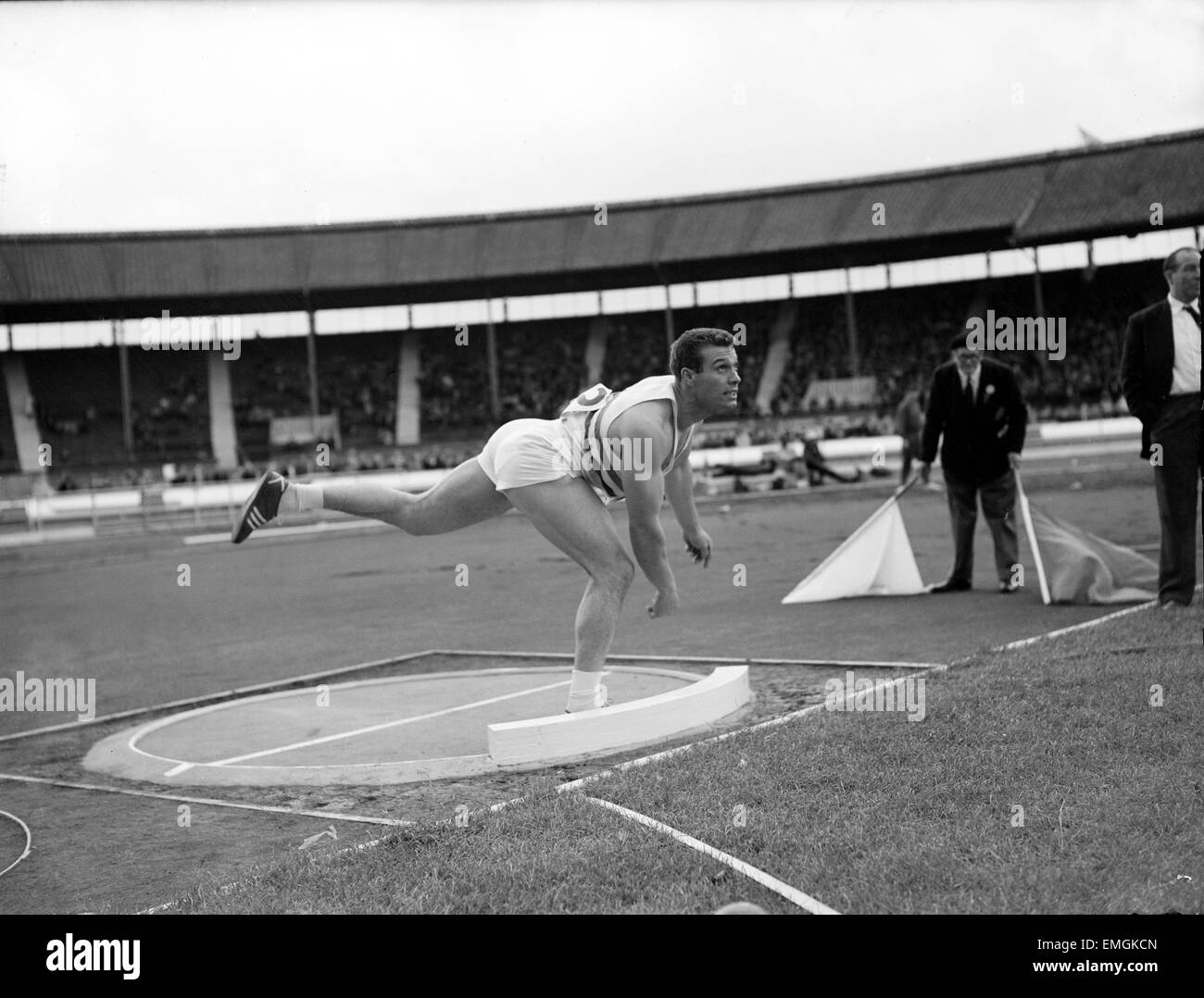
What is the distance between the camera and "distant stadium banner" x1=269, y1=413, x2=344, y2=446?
4825 cm

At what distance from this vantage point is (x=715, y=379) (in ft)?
18.7

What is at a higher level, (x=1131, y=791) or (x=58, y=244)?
(x=58, y=244)

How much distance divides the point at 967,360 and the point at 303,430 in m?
41.1

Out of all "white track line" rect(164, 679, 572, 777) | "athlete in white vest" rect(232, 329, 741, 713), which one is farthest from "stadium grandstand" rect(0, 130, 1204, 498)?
"athlete in white vest" rect(232, 329, 741, 713)

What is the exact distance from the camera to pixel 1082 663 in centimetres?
624

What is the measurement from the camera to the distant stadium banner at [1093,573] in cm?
916

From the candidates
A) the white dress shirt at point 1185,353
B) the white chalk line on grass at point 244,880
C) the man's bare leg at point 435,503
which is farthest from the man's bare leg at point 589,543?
the white dress shirt at point 1185,353

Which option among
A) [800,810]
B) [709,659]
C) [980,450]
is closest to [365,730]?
[709,659]

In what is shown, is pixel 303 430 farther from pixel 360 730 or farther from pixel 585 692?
pixel 585 692

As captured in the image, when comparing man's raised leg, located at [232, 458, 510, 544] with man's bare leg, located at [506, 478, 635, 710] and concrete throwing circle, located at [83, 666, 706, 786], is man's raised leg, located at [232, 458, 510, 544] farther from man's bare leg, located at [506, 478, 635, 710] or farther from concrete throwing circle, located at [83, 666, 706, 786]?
concrete throwing circle, located at [83, 666, 706, 786]

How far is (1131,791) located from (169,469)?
4067cm

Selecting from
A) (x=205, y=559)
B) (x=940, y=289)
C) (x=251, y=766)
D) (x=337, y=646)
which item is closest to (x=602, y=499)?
(x=251, y=766)

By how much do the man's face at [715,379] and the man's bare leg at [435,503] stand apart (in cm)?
108
